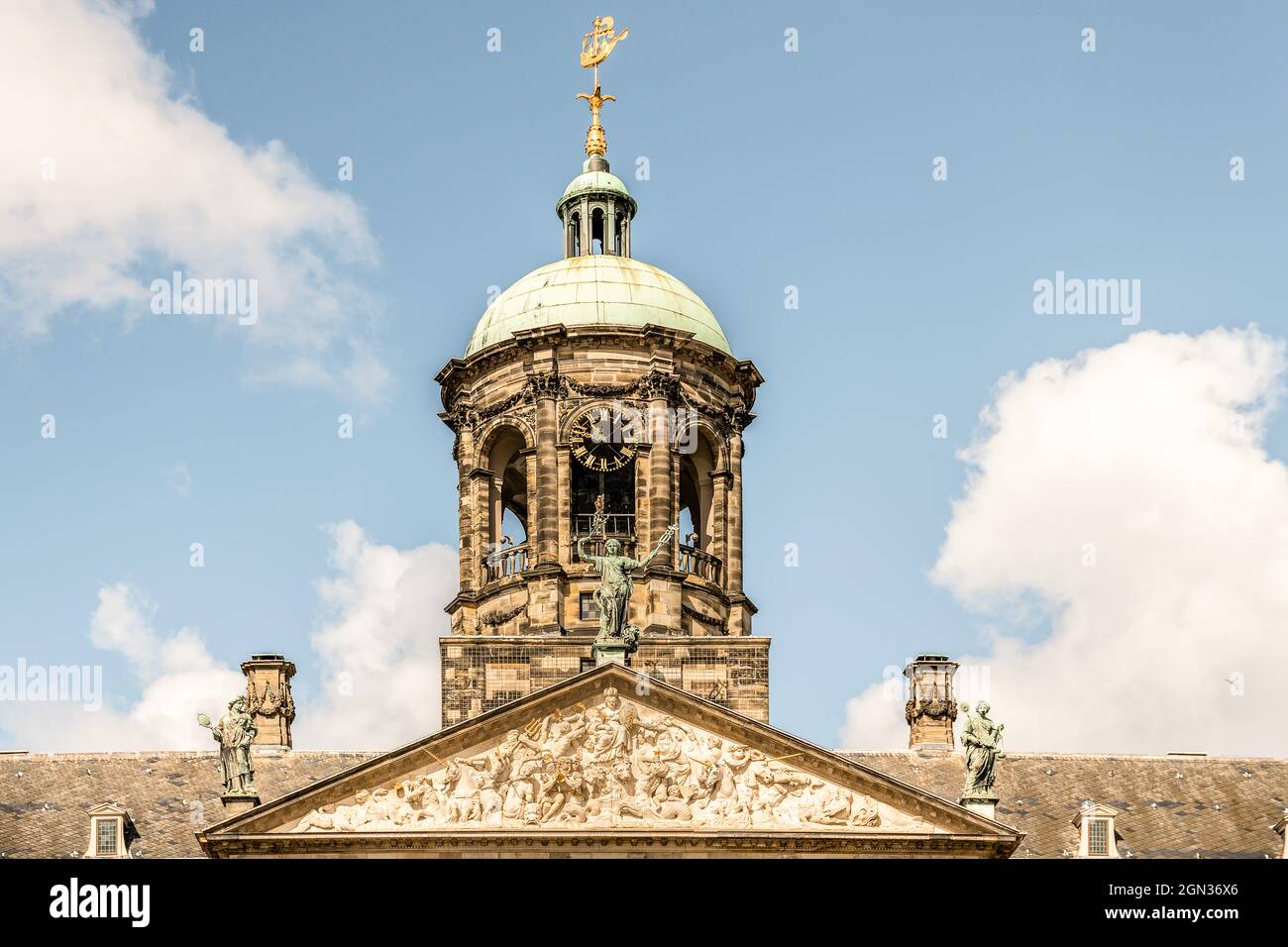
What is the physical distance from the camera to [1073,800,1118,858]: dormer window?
44406mm

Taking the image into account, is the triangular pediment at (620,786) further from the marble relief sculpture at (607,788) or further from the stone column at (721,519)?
the stone column at (721,519)

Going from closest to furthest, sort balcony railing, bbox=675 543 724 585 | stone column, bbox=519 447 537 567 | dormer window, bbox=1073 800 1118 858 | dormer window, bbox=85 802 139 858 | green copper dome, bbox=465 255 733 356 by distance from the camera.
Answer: dormer window, bbox=85 802 139 858 < dormer window, bbox=1073 800 1118 858 < stone column, bbox=519 447 537 567 < balcony railing, bbox=675 543 724 585 < green copper dome, bbox=465 255 733 356

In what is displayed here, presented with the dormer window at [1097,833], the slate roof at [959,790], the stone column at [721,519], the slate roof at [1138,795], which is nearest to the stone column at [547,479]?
the stone column at [721,519]

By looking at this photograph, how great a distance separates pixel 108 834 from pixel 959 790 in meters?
13.8

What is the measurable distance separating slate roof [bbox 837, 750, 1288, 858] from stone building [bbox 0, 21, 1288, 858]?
0.21 ft

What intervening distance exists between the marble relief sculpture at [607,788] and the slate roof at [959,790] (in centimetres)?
425

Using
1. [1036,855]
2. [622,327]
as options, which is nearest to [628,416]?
[622,327]

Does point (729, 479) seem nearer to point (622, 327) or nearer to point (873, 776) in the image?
point (622, 327)

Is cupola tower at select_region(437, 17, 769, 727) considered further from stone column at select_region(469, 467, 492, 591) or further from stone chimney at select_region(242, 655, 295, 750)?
stone chimney at select_region(242, 655, 295, 750)

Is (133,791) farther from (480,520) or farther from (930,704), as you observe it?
(930,704)

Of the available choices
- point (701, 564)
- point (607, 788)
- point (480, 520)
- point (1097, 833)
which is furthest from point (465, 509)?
point (1097, 833)

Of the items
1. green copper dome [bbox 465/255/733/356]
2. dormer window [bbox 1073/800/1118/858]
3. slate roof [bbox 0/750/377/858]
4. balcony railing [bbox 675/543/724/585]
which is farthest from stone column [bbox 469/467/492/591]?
dormer window [bbox 1073/800/1118/858]

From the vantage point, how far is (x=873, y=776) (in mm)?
41688

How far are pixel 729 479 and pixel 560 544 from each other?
327 cm
